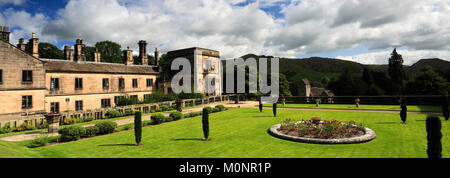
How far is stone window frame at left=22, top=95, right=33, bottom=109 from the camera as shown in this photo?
2753cm

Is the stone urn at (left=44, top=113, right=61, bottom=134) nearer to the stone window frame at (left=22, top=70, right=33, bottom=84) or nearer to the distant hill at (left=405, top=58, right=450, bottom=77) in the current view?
the stone window frame at (left=22, top=70, right=33, bottom=84)

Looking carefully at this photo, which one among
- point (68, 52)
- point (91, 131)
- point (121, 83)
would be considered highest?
point (68, 52)

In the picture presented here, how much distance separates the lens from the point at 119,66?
40625 millimetres

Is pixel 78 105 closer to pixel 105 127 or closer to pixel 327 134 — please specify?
Result: pixel 105 127

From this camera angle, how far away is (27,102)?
27844 mm

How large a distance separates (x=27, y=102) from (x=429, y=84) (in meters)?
67.3

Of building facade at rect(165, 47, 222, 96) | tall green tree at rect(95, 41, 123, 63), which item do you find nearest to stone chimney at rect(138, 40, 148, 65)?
building facade at rect(165, 47, 222, 96)

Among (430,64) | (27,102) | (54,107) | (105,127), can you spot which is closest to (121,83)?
(54,107)

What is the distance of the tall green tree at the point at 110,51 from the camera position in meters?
70.2

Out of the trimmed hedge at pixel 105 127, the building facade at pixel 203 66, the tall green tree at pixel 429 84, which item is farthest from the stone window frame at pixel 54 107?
the tall green tree at pixel 429 84

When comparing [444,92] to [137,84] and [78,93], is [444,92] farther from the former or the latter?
[78,93]

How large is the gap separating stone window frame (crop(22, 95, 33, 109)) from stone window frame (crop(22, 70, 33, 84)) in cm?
187

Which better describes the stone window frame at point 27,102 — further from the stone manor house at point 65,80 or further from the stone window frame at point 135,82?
the stone window frame at point 135,82
